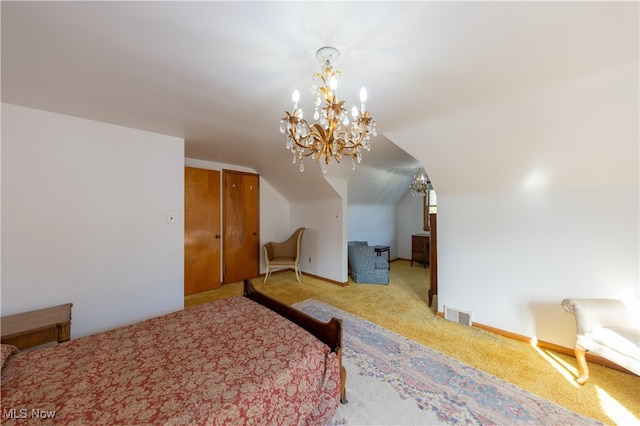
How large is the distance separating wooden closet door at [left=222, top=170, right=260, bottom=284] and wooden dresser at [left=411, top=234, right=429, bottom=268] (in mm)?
3610

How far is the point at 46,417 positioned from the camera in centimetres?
96

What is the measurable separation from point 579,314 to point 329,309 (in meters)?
2.39

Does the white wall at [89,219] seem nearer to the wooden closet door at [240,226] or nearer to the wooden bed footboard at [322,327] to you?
the wooden closet door at [240,226]

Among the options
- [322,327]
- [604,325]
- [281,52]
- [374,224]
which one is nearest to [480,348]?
[604,325]

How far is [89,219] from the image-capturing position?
2389 mm

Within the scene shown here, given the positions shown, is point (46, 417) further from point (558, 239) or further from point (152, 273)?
point (558, 239)

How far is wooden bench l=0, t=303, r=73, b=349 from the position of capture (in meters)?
1.75

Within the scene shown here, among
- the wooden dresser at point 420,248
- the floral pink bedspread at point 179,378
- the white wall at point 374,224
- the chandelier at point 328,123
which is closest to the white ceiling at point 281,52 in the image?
the chandelier at point 328,123

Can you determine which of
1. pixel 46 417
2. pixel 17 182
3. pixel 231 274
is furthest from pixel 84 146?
pixel 231 274

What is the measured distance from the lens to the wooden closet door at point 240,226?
14.4ft

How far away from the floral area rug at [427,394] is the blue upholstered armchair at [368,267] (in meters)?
2.04

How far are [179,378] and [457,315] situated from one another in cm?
290

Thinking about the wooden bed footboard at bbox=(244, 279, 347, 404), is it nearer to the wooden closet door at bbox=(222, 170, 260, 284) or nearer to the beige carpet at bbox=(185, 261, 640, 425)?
the beige carpet at bbox=(185, 261, 640, 425)

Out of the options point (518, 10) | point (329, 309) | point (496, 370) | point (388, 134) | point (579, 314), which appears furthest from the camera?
point (329, 309)
